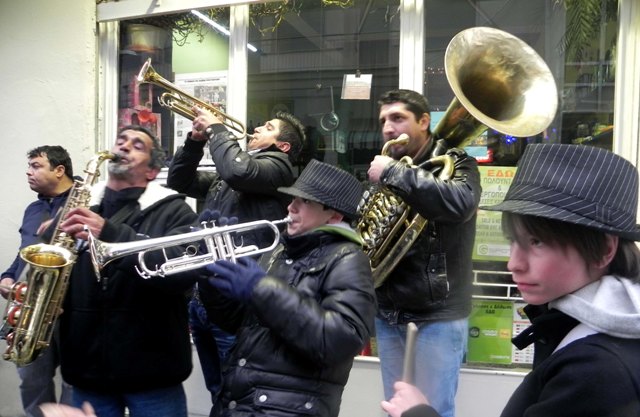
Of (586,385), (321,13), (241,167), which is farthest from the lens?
(321,13)

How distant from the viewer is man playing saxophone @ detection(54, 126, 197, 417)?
8.38 feet

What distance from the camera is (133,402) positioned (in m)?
2.62

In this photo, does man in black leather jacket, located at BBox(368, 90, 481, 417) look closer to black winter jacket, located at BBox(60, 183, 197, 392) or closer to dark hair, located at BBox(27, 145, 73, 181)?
black winter jacket, located at BBox(60, 183, 197, 392)

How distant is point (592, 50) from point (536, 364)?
3.23 metres

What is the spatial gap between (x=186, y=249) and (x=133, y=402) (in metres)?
0.76

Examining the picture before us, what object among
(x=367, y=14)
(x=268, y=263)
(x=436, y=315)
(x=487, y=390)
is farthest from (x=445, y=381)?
(x=367, y=14)

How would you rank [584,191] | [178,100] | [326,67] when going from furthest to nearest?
[326,67], [178,100], [584,191]

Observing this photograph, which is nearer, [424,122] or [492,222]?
[424,122]

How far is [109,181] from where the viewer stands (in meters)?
2.92

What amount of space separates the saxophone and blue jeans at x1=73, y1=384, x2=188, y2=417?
0.29m

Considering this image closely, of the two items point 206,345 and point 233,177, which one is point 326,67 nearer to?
point 233,177

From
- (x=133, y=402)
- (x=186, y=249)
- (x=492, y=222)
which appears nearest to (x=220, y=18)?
(x=492, y=222)

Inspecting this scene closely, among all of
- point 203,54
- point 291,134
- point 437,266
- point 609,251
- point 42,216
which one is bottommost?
point 437,266

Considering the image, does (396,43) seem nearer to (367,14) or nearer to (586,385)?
(367,14)
